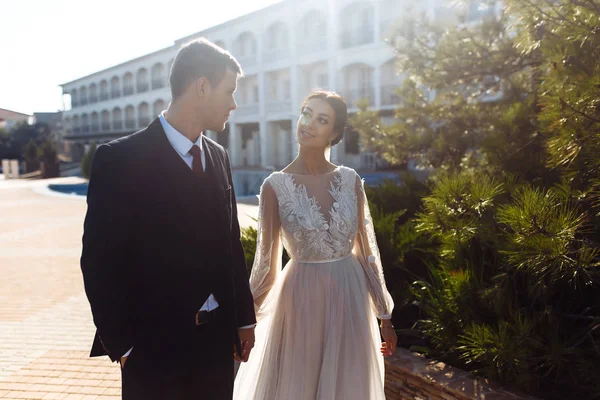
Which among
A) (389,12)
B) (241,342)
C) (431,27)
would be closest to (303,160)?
(241,342)

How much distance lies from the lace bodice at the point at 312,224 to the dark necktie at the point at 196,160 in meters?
0.62

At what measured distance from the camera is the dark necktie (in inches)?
71.8

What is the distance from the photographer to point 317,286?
94.2 inches

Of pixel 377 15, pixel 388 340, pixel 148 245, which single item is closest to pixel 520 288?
pixel 388 340

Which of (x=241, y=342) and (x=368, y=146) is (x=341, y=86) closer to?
(x=368, y=146)

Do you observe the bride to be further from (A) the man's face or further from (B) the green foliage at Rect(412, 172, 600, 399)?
(A) the man's face

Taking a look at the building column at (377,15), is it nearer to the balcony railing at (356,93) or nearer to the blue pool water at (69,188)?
the balcony railing at (356,93)

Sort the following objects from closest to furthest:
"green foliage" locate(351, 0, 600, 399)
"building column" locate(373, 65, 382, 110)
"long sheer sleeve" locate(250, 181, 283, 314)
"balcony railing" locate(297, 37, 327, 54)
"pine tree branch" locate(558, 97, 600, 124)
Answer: "green foliage" locate(351, 0, 600, 399)
"pine tree branch" locate(558, 97, 600, 124)
"long sheer sleeve" locate(250, 181, 283, 314)
"building column" locate(373, 65, 382, 110)
"balcony railing" locate(297, 37, 327, 54)

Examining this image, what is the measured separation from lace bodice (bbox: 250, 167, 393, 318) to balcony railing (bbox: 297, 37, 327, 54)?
78.5ft

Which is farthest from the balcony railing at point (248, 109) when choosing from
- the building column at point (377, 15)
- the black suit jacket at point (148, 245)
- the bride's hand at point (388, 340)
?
the black suit jacket at point (148, 245)

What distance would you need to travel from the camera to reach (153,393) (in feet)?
5.65

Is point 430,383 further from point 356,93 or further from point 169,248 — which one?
point 356,93

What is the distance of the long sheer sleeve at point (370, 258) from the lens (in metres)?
2.44

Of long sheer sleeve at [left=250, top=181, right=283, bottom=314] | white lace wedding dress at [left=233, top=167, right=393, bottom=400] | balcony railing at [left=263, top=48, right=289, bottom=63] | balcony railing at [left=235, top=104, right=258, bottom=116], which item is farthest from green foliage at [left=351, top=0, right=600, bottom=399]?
balcony railing at [left=235, top=104, right=258, bottom=116]
